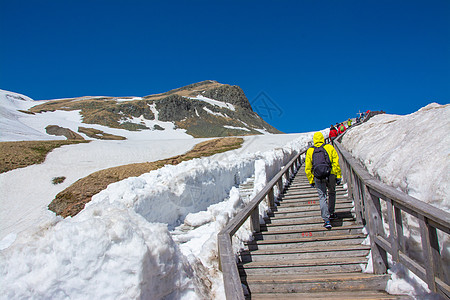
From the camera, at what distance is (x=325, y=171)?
5.55m

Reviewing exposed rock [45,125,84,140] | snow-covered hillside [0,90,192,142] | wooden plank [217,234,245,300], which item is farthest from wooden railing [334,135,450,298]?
exposed rock [45,125,84,140]

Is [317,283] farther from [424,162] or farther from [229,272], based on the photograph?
[424,162]

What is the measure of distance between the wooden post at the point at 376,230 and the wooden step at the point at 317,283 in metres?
0.15

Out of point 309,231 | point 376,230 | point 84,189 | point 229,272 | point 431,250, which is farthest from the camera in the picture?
point 84,189

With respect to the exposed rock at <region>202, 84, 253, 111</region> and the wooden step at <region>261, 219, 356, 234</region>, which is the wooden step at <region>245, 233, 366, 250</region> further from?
the exposed rock at <region>202, 84, 253, 111</region>

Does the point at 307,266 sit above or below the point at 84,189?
below

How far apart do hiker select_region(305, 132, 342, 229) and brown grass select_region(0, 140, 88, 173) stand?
50.8 ft

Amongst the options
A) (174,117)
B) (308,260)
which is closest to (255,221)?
(308,260)

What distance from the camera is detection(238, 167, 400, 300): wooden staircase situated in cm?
370

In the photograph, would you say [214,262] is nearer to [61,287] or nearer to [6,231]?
[61,287]

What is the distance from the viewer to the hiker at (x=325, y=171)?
18.3ft

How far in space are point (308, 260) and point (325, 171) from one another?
5.68ft

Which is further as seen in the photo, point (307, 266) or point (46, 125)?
point (46, 125)

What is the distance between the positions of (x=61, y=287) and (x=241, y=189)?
32.6ft
